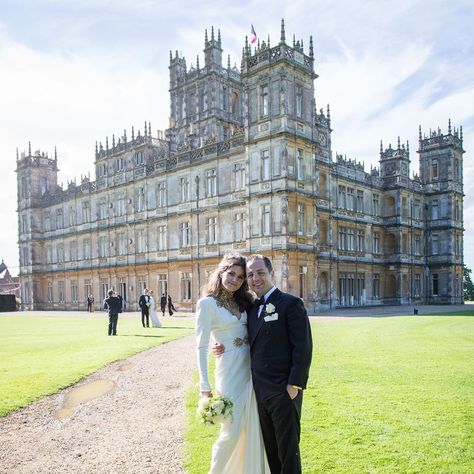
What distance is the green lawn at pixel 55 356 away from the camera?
9.14 metres

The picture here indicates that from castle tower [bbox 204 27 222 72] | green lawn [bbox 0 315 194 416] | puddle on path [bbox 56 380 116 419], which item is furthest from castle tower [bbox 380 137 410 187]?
puddle on path [bbox 56 380 116 419]

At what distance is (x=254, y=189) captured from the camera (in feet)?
97.2

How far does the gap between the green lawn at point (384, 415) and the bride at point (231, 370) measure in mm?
932

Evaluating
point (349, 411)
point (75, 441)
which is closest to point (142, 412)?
point (75, 441)

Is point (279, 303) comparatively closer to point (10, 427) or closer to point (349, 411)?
point (349, 411)

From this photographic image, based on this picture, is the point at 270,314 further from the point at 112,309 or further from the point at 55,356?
the point at 112,309

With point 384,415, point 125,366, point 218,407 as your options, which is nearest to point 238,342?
point 218,407

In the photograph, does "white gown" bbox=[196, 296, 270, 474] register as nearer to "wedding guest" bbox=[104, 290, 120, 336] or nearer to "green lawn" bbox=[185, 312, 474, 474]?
"green lawn" bbox=[185, 312, 474, 474]

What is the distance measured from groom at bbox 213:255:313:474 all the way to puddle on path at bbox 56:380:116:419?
449 cm

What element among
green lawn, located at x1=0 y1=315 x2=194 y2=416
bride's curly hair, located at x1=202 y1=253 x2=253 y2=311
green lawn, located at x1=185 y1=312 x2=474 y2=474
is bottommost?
green lawn, located at x1=0 y1=315 x2=194 y2=416

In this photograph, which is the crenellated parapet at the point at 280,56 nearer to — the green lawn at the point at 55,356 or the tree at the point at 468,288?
the green lawn at the point at 55,356

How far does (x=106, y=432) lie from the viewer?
6.81 metres

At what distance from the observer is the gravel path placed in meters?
5.68

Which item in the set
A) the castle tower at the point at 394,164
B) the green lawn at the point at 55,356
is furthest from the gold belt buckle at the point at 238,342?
the castle tower at the point at 394,164
